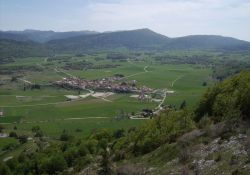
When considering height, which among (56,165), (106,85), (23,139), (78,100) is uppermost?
(56,165)

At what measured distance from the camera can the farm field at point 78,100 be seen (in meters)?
74.9

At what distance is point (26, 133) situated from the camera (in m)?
66.3

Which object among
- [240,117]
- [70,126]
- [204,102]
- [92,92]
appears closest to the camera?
[240,117]

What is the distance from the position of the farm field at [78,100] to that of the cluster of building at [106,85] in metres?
3.98

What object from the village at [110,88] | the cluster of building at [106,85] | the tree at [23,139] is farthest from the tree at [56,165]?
the cluster of building at [106,85]

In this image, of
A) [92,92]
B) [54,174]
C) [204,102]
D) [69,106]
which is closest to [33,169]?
Answer: [54,174]

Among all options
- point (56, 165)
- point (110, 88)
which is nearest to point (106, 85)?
point (110, 88)

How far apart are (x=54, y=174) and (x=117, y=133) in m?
14.8

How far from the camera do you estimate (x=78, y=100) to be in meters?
99.4

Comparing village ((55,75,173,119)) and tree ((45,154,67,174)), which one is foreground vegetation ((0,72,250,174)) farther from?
village ((55,75,173,119))

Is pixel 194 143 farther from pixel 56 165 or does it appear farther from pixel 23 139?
pixel 23 139

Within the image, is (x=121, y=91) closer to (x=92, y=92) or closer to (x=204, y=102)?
(x=92, y=92)

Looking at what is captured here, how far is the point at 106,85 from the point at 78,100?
68.0 ft

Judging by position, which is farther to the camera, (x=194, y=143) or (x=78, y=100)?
(x=78, y=100)
